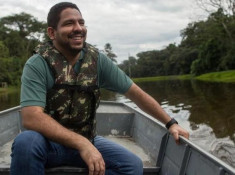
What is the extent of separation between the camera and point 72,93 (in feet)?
8.43

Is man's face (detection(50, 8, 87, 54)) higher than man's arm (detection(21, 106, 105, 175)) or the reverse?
higher

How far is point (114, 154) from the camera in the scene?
261 centimetres

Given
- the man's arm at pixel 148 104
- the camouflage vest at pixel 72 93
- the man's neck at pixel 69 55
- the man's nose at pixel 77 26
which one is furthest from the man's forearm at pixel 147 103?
the man's nose at pixel 77 26

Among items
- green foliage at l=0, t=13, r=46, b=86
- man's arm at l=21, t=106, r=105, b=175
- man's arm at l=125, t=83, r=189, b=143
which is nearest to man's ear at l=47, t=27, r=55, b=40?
man's arm at l=21, t=106, r=105, b=175

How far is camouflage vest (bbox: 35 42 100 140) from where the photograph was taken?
253 cm

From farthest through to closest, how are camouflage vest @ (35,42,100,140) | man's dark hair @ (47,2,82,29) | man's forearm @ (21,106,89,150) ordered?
man's dark hair @ (47,2,82,29), camouflage vest @ (35,42,100,140), man's forearm @ (21,106,89,150)

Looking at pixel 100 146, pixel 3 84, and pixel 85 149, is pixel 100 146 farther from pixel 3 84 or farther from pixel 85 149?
pixel 3 84

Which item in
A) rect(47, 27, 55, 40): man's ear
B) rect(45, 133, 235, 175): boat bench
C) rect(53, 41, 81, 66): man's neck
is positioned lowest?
rect(45, 133, 235, 175): boat bench

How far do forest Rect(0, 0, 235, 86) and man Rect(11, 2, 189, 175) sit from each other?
124 ft

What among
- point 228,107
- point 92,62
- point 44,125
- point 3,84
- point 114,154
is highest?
point 92,62

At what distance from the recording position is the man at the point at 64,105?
2281 mm

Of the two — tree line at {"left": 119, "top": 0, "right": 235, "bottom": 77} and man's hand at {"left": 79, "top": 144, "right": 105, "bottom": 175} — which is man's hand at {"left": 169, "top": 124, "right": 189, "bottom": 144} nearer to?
man's hand at {"left": 79, "top": 144, "right": 105, "bottom": 175}

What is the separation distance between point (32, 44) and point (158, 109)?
193ft

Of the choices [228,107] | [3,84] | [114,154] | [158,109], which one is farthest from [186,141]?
[3,84]
